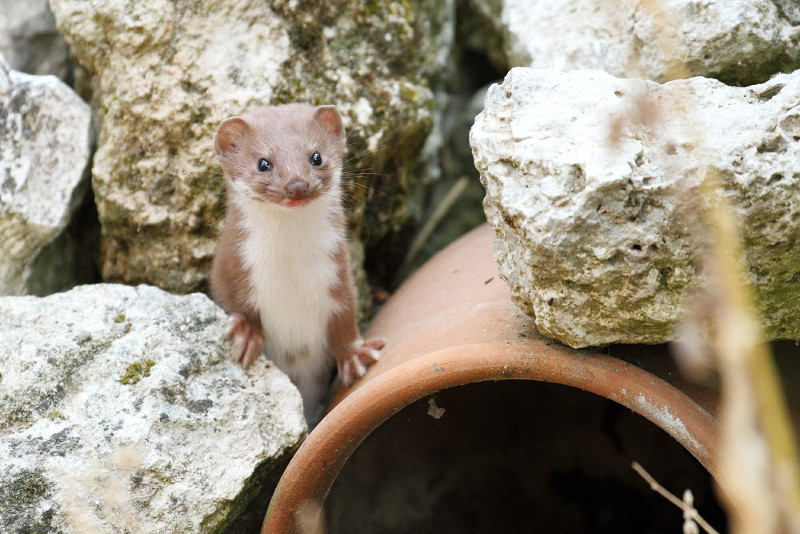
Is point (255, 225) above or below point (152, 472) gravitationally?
above

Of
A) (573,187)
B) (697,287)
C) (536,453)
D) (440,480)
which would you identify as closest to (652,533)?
(536,453)

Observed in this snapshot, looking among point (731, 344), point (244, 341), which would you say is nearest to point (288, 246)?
point (244, 341)

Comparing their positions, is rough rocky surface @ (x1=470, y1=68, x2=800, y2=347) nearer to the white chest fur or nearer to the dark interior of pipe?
the white chest fur

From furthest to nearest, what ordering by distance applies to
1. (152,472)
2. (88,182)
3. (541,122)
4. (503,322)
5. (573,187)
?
(88,182) < (503,322) < (152,472) < (541,122) < (573,187)

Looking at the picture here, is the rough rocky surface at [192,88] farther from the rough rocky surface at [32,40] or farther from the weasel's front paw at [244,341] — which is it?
the weasel's front paw at [244,341]

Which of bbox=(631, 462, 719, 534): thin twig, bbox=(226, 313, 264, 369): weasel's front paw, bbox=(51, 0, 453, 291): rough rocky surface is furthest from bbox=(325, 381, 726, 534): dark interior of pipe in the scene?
bbox=(631, 462, 719, 534): thin twig

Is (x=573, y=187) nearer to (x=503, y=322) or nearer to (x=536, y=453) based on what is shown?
(x=503, y=322)

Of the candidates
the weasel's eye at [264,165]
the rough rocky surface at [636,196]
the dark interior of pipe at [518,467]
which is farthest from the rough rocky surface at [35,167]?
the rough rocky surface at [636,196]
